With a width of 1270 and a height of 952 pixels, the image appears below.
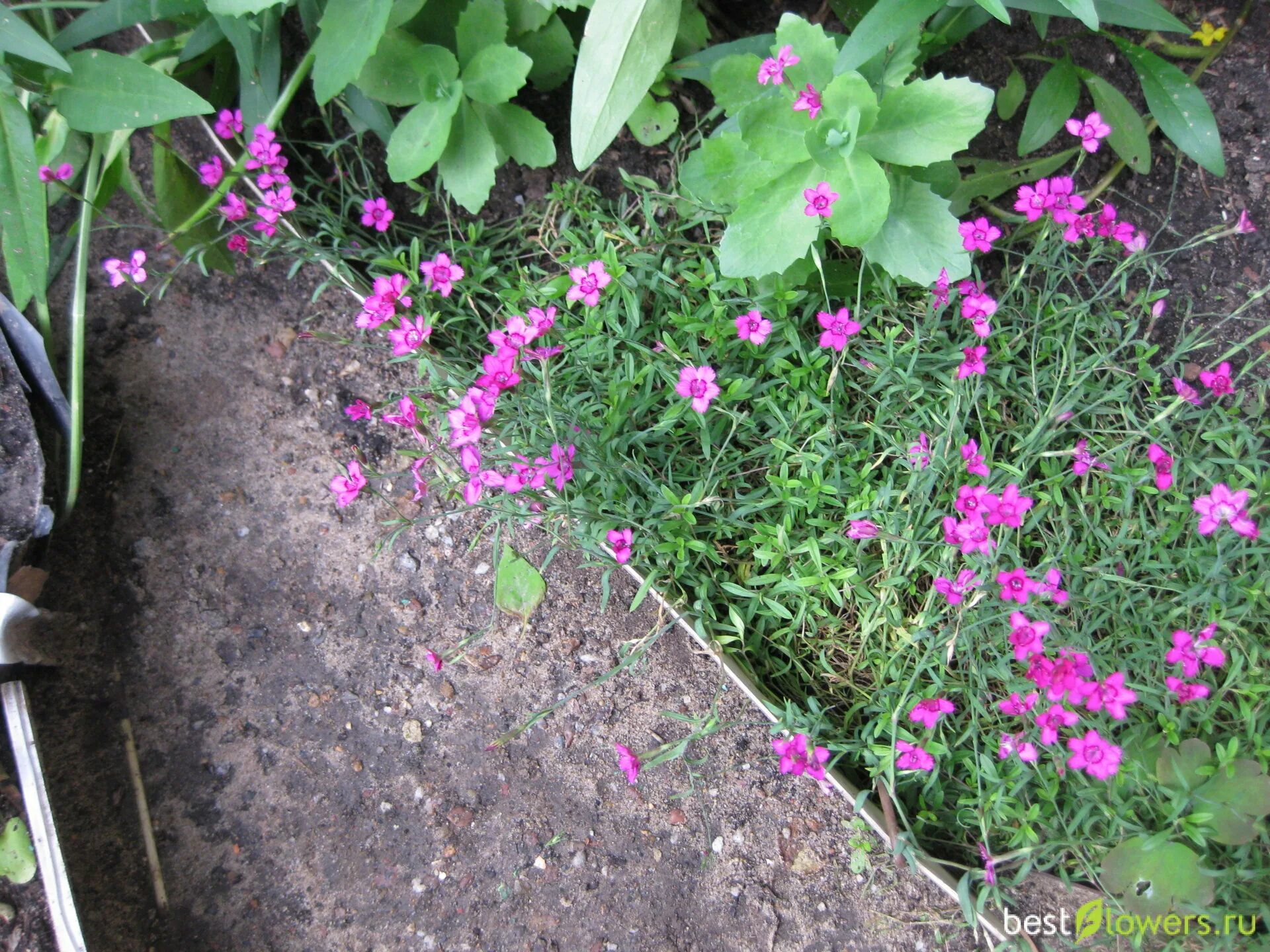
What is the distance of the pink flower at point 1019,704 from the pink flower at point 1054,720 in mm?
24

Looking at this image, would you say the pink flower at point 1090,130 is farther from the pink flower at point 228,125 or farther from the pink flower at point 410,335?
the pink flower at point 228,125

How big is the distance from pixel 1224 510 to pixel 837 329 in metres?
0.55

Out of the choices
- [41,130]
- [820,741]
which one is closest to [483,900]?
[820,741]

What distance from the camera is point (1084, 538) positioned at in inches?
50.8

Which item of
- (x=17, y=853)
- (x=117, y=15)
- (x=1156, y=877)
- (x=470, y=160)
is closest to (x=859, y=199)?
(x=470, y=160)

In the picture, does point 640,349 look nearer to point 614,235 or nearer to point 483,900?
point 614,235

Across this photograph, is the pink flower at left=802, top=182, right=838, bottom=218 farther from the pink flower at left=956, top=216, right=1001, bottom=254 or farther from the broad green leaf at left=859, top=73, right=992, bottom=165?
the pink flower at left=956, top=216, right=1001, bottom=254

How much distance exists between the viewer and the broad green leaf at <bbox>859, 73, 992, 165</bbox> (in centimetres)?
120

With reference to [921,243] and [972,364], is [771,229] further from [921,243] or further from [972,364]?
[972,364]

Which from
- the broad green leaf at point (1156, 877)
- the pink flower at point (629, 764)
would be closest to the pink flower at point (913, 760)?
the broad green leaf at point (1156, 877)

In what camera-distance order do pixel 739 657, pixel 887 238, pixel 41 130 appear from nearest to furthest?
pixel 887 238, pixel 739 657, pixel 41 130

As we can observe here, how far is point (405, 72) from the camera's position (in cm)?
140

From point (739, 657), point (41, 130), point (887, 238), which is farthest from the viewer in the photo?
point (41, 130)

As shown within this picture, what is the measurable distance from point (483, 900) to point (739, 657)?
1.84 feet
